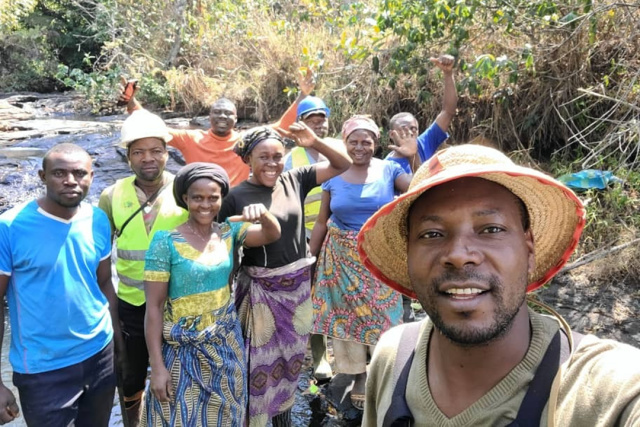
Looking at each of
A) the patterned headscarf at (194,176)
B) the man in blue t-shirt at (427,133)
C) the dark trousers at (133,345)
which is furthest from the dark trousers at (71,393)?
the man in blue t-shirt at (427,133)

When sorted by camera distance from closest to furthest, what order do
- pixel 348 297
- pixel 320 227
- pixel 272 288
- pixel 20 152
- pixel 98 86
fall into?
pixel 272 288, pixel 348 297, pixel 320 227, pixel 20 152, pixel 98 86

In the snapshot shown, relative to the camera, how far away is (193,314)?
2584 mm

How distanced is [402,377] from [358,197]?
93.1 inches

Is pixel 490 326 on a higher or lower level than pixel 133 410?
higher

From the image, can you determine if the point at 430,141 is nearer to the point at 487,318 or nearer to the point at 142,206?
the point at 142,206

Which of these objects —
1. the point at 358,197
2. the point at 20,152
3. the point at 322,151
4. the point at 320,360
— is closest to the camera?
the point at 322,151

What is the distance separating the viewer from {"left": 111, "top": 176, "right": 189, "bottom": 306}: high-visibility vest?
2863 mm

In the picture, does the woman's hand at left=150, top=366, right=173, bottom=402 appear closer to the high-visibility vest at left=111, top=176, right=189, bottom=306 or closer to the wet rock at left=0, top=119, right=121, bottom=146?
the high-visibility vest at left=111, top=176, right=189, bottom=306

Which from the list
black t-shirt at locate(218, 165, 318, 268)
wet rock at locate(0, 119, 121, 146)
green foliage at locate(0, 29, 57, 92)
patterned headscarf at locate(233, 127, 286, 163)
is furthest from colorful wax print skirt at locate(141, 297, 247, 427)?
green foliage at locate(0, 29, 57, 92)

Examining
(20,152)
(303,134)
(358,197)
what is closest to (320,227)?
(358,197)

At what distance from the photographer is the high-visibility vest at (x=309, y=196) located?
12.8ft

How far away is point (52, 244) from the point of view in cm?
243

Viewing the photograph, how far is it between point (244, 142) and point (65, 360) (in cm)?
143

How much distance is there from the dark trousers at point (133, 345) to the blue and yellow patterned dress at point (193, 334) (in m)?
0.44
